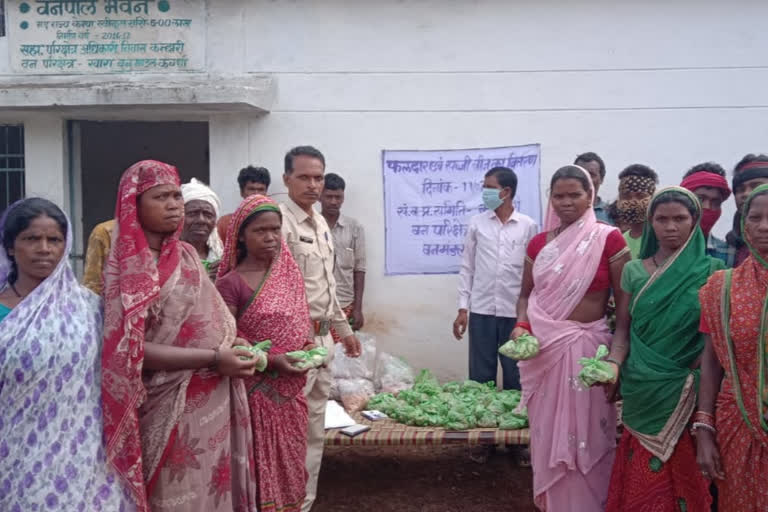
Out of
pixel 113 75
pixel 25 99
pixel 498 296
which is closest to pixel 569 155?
pixel 498 296

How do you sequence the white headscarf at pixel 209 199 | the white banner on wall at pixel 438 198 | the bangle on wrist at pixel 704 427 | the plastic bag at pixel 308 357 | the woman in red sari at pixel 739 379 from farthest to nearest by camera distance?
the white banner on wall at pixel 438 198 < the white headscarf at pixel 209 199 < the plastic bag at pixel 308 357 < the bangle on wrist at pixel 704 427 < the woman in red sari at pixel 739 379

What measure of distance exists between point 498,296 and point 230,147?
2.79 metres

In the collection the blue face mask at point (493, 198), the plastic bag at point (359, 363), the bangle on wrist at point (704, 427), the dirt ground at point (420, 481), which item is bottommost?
the dirt ground at point (420, 481)

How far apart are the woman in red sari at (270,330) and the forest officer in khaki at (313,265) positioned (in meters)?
0.59

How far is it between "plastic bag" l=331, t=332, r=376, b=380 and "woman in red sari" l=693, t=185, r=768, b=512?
3.29 m

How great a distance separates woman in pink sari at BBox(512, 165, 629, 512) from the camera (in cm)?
365

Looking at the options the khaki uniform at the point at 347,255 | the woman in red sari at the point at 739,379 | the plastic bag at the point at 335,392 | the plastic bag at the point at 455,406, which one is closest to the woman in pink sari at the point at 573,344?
the woman in red sari at the point at 739,379

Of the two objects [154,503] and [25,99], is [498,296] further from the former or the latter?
[25,99]

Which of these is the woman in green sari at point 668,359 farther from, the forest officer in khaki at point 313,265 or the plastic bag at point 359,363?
the plastic bag at point 359,363

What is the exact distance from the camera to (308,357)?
127 inches

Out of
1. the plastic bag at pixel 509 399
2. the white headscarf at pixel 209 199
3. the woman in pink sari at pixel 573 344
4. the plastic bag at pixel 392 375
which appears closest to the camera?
the woman in pink sari at pixel 573 344

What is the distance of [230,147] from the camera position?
6.54 m

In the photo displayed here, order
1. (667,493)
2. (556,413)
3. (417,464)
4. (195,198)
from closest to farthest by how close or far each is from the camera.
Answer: (667,493) < (556,413) < (195,198) < (417,464)

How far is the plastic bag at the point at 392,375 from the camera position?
20.0 feet
